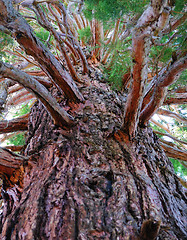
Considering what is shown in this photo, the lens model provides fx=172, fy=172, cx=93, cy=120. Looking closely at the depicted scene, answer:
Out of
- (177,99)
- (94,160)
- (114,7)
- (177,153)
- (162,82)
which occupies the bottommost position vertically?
(94,160)

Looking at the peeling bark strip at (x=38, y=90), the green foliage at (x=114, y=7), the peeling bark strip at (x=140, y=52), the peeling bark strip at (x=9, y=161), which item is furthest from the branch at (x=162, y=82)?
the peeling bark strip at (x=9, y=161)

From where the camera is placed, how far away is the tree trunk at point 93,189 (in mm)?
990

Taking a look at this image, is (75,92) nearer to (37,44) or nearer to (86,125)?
(86,125)

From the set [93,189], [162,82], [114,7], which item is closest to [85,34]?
[114,7]

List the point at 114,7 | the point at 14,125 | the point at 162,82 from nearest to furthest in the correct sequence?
1. the point at 162,82
2. the point at 114,7
3. the point at 14,125

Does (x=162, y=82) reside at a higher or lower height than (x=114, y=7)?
lower

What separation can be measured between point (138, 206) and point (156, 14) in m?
1.22

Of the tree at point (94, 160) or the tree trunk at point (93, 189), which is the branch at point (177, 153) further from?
the tree trunk at point (93, 189)

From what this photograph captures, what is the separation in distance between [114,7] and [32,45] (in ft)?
3.52

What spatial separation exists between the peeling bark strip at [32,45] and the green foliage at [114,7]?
0.88 meters

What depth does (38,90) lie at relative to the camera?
1.39m

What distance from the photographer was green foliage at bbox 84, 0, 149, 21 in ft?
5.78

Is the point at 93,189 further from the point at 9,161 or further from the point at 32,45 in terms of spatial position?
the point at 32,45

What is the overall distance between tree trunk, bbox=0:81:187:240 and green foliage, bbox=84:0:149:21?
1137 mm
